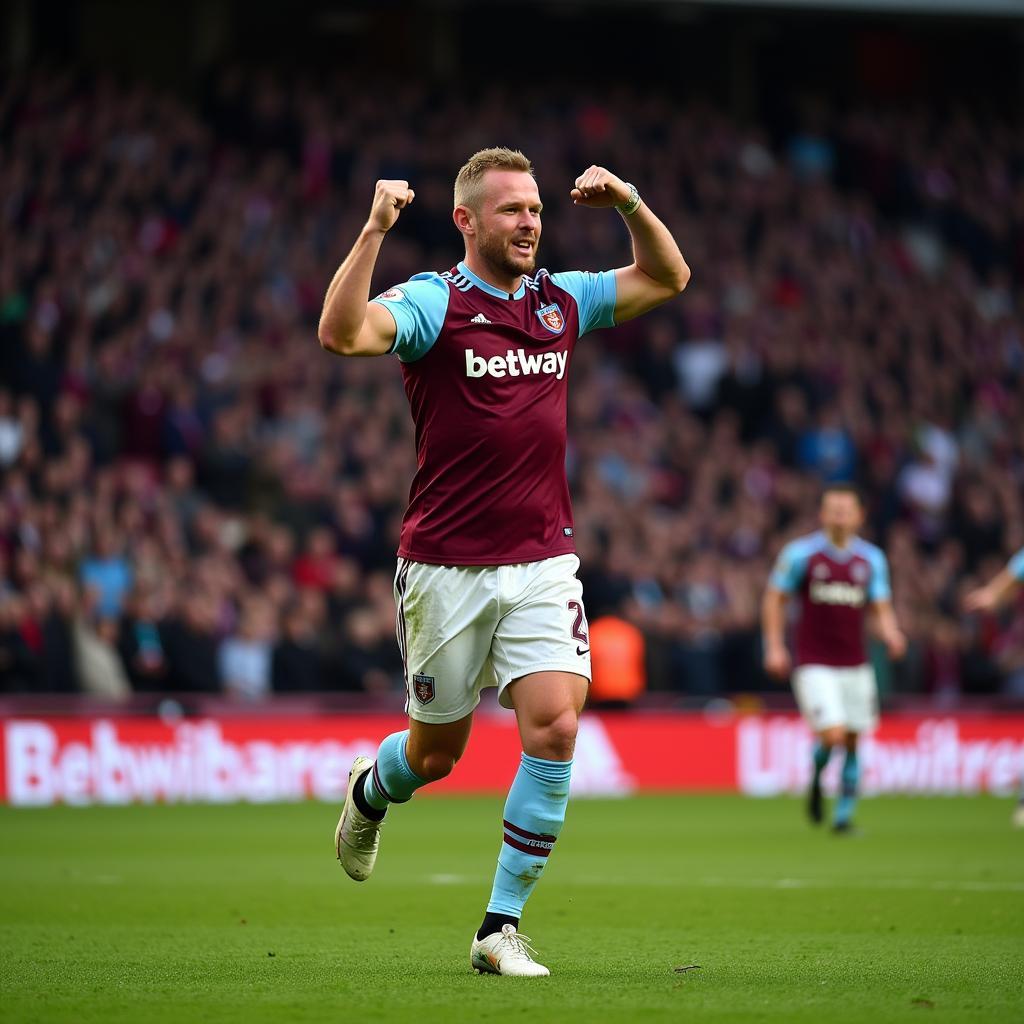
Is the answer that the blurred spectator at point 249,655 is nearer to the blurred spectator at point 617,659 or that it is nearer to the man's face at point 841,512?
the blurred spectator at point 617,659

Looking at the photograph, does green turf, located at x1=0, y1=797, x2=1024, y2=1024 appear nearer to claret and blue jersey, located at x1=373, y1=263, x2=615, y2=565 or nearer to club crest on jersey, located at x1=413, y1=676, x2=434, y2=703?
club crest on jersey, located at x1=413, y1=676, x2=434, y2=703

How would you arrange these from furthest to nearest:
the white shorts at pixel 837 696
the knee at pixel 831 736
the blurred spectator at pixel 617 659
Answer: the blurred spectator at pixel 617 659
the white shorts at pixel 837 696
the knee at pixel 831 736

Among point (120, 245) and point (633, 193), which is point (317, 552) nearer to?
point (120, 245)

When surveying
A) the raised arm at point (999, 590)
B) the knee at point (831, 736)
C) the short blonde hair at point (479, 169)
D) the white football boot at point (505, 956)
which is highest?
the short blonde hair at point (479, 169)

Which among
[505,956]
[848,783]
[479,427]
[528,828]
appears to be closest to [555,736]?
[528,828]

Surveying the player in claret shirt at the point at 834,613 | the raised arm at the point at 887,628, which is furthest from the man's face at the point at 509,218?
the player in claret shirt at the point at 834,613

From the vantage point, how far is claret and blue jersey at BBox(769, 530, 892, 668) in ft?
51.3

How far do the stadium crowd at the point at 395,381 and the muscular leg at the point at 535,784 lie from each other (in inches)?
473

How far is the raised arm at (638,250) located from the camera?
7.34 m

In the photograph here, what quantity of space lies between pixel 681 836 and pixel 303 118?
1387 centimetres

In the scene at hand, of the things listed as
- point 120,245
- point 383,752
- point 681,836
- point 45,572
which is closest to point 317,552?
point 45,572

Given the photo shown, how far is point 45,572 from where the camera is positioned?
61.7 ft

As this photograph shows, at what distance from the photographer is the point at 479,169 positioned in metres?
7.22

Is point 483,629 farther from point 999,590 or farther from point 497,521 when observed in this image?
point 999,590
